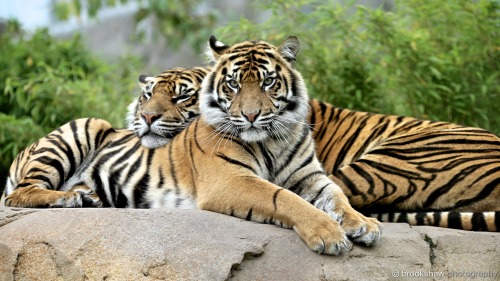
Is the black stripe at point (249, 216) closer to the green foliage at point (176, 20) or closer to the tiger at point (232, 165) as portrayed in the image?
the tiger at point (232, 165)

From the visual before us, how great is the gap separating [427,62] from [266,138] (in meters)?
2.42

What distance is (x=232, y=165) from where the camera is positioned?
4359 mm

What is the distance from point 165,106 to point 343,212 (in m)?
1.54

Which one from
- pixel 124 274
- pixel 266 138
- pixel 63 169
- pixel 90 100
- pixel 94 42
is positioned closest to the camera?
pixel 124 274

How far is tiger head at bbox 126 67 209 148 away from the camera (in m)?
4.96

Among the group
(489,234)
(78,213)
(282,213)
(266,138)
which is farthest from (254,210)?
(489,234)

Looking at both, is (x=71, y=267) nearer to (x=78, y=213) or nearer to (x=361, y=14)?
(x=78, y=213)

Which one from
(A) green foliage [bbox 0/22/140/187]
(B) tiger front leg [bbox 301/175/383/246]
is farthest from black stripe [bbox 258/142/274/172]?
(A) green foliage [bbox 0/22/140/187]

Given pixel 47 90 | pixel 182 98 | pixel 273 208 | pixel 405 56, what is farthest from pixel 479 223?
pixel 47 90

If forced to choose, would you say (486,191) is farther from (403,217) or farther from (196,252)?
(196,252)

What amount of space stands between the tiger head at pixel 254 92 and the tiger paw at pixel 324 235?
73 centimetres

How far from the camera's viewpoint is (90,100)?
293 inches

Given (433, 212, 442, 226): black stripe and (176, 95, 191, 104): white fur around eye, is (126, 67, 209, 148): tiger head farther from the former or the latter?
(433, 212, 442, 226): black stripe

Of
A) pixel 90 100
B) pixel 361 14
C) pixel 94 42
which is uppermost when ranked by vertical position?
pixel 361 14
